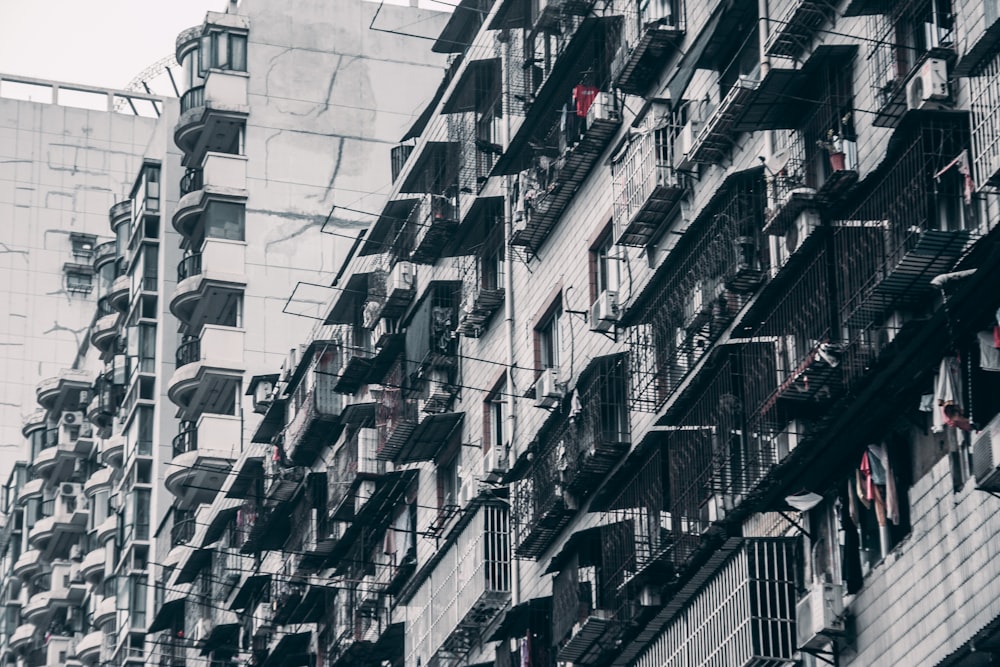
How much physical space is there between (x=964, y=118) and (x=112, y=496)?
2241 inches

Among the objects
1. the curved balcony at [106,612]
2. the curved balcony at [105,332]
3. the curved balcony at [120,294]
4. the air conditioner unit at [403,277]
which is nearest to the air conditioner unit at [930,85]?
the air conditioner unit at [403,277]

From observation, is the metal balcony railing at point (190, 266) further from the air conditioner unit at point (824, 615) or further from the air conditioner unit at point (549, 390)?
the air conditioner unit at point (824, 615)

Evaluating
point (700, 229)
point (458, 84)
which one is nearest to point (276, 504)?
point (458, 84)

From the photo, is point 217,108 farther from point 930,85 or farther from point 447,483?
point 930,85

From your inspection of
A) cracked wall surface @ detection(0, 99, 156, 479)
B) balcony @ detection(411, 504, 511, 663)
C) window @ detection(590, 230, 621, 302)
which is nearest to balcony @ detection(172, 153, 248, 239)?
balcony @ detection(411, 504, 511, 663)

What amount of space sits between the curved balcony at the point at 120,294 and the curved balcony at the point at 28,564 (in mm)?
14195

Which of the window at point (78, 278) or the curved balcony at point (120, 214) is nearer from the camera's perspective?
the curved balcony at point (120, 214)

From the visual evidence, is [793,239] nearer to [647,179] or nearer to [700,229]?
[700,229]

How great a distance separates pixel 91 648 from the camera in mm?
77812

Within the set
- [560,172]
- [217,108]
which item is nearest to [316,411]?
[560,172]

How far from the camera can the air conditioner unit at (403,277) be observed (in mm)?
47584

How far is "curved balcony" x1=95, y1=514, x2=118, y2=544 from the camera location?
3036 inches

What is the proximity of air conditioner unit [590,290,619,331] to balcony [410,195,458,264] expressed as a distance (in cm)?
927

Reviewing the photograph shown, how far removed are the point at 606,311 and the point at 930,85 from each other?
9.86 meters
